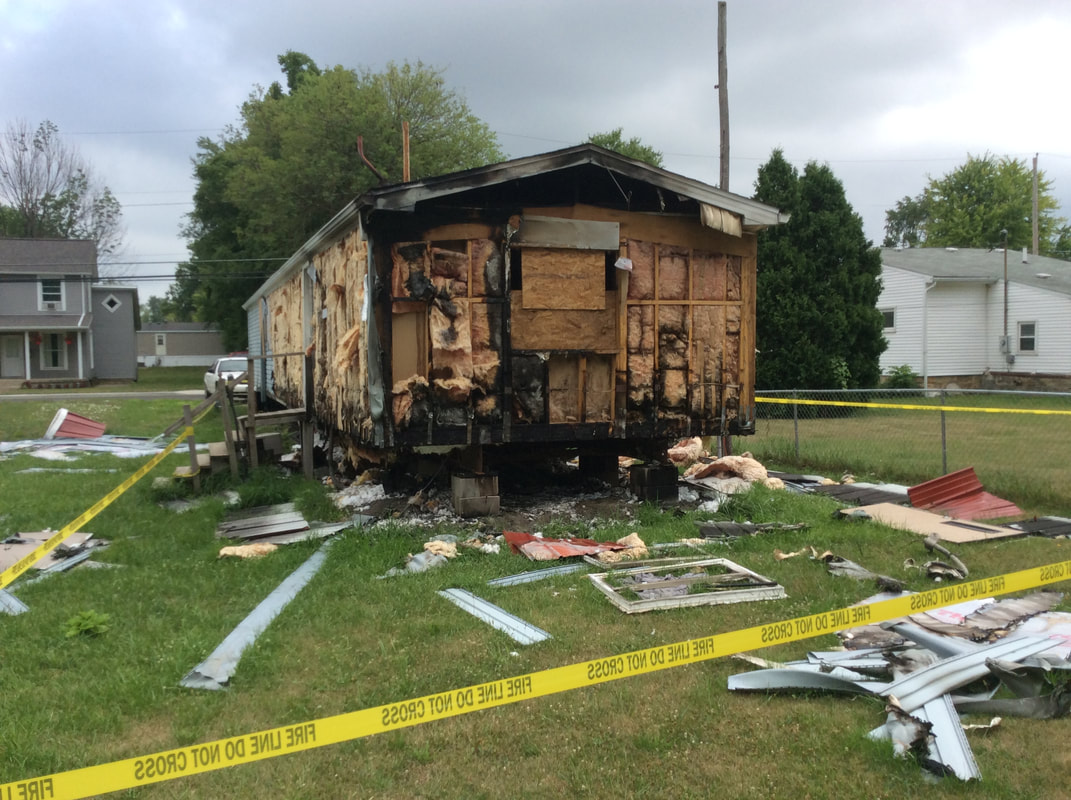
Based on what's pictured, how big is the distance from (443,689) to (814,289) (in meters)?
18.9

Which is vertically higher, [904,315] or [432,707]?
[904,315]

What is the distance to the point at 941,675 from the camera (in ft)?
12.6

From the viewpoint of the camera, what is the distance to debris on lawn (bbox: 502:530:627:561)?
6785 mm

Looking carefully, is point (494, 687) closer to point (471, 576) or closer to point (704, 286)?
point (471, 576)

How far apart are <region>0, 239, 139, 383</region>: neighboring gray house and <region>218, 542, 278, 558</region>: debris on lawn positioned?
98.2 ft

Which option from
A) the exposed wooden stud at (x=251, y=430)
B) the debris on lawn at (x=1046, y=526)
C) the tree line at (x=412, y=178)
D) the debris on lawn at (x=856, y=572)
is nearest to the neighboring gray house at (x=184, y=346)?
the tree line at (x=412, y=178)

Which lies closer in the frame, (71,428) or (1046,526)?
(1046,526)

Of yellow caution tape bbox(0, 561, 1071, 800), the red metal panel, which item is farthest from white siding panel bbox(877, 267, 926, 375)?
yellow caution tape bbox(0, 561, 1071, 800)

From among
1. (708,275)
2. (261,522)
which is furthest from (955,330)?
(261,522)

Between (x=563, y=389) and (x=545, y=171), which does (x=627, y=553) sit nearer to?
(x=563, y=389)

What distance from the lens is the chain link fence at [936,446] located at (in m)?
9.52

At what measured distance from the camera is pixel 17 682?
4316 mm

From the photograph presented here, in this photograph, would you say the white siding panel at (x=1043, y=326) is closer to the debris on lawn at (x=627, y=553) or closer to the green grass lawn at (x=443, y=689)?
the green grass lawn at (x=443, y=689)

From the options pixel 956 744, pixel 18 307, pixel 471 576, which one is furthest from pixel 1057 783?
pixel 18 307
